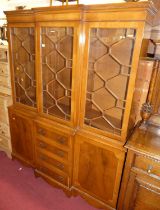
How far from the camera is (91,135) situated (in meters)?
1.59

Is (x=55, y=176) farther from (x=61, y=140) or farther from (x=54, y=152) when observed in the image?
(x=61, y=140)

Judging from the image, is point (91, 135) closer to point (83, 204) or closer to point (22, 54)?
point (83, 204)

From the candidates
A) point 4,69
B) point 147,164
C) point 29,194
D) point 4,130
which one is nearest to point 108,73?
point 147,164

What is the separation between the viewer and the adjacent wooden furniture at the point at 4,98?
2051 mm

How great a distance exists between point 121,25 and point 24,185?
2.04 metres

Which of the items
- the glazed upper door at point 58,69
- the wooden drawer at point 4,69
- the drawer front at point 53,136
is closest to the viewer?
the glazed upper door at point 58,69

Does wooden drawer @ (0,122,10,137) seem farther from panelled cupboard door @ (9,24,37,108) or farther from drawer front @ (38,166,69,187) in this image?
drawer front @ (38,166,69,187)

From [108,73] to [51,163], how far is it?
1.24m

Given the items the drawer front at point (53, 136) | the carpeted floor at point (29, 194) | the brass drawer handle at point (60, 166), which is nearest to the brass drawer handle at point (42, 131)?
the drawer front at point (53, 136)

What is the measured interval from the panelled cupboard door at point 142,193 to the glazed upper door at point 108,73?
412 mm

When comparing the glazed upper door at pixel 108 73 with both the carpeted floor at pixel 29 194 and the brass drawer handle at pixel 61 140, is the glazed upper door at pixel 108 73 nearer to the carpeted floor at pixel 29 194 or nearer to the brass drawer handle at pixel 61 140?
the brass drawer handle at pixel 61 140

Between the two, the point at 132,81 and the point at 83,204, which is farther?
the point at 83,204

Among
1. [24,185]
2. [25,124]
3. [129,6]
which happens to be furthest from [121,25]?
[24,185]

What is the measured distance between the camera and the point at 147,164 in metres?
1.33
